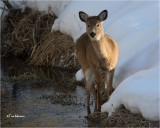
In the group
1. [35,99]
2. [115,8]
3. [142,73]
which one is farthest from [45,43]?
[142,73]

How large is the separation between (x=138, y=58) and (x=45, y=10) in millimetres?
6814

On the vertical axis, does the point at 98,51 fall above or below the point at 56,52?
below

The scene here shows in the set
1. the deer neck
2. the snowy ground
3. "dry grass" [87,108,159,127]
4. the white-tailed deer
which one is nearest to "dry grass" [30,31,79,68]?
the snowy ground

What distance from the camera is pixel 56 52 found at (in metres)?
12.6

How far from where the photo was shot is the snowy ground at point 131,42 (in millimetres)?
6406

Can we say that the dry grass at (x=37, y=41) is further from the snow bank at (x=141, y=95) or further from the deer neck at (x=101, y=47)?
the snow bank at (x=141, y=95)

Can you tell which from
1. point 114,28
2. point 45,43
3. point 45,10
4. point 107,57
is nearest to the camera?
point 107,57

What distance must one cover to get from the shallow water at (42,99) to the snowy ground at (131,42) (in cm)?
65

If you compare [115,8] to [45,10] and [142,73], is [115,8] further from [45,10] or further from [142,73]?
[142,73]

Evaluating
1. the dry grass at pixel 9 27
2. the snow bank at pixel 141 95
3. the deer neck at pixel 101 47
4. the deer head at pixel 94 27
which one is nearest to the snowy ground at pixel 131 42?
the snow bank at pixel 141 95

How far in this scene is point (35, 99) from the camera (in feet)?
29.2

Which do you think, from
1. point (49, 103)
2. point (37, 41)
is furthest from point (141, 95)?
point (37, 41)

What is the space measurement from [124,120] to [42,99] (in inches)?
109

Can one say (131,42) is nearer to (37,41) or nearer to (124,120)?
(124,120)
